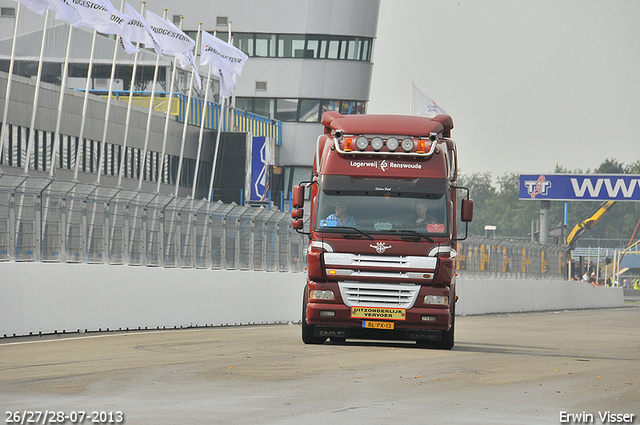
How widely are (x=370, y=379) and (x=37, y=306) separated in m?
7.57

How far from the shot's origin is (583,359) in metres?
16.0

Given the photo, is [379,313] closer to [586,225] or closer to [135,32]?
[135,32]

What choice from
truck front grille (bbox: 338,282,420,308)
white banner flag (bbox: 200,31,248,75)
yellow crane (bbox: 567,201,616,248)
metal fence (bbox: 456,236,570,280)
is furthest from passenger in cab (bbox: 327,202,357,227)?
yellow crane (bbox: 567,201,616,248)

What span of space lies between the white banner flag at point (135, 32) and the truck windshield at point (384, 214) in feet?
73.2

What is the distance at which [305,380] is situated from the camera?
11703 millimetres

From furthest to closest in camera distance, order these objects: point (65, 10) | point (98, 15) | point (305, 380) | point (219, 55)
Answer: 1. point (219, 55)
2. point (98, 15)
3. point (65, 10)
4. point (305, 380)

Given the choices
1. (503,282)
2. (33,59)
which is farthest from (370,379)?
(33,59)

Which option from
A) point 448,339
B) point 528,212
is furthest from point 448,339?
point 528,212

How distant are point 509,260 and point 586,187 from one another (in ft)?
65.7

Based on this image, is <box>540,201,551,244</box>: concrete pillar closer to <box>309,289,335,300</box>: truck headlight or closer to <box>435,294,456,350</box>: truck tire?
<box>435,294,456,350</box>: truck tire

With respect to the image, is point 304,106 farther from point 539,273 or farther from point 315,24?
point 539,273

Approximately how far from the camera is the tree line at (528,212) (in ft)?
515

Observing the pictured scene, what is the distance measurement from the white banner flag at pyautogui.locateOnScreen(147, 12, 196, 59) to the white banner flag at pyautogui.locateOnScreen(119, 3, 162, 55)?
0.87m

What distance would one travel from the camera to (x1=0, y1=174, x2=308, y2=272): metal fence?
17891 mm
